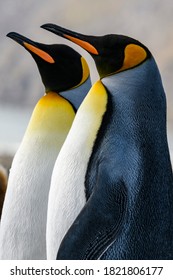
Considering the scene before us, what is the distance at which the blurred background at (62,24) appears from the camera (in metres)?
2.95

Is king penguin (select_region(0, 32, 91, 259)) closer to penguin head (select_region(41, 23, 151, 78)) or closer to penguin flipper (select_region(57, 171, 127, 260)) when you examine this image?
penguin head (select_region(41, 23, 151, 78))

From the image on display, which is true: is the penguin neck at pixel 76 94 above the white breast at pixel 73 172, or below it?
above

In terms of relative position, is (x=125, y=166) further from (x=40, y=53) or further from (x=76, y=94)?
(x=40, y=53)

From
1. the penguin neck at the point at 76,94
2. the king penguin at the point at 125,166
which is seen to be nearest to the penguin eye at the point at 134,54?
the king penguin at the point at 125,166

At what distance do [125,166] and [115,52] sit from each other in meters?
A: 0.28

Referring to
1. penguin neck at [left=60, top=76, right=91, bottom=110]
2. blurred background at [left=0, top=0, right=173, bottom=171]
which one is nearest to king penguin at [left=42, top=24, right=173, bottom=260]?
penguin neck at [left=60, top=76, right=91, bottom=110]

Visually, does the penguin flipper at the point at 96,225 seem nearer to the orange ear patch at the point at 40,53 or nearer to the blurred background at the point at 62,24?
the orange ear patch at the point at 40,53

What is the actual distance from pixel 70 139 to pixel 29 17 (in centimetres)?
166

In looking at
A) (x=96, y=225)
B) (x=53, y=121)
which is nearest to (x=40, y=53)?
(x=53, y=121)

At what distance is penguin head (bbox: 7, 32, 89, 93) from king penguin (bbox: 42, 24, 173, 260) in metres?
0.20

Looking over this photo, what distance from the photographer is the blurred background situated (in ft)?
9.69

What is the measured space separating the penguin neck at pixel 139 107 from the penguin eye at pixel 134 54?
0.01 meters

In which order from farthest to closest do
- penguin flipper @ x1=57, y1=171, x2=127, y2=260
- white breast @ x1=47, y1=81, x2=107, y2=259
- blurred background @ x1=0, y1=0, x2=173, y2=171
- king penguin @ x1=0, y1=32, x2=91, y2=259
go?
blurred background @ x1=0, y1=0, x2=173, y2=171
king penguin @ x1=0, y1=32, x2=91, y2=259
white breast @ x1=47, y1=81, x2=107, y2=259
penguin flipper @ x1=57, y1=171, x2=127, y2=260

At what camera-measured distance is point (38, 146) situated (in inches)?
66.3
